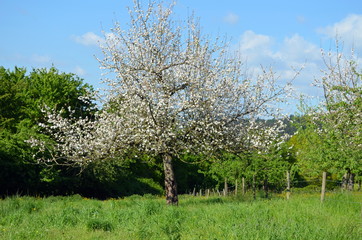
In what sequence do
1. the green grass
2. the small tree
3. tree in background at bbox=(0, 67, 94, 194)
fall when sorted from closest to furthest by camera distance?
the green grass → the small tree → tree in background at bbox=(0, 67, 94, 194)

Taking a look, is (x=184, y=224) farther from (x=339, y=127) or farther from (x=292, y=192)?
(x=292, y=192)

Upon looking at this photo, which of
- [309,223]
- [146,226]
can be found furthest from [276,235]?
[146,226]

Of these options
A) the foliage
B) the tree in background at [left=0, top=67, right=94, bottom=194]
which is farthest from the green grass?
the tree in background at [left=0, top=67, right=94, bottom=194]

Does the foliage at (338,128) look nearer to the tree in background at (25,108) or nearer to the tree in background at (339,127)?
the tree in background at (339,127)

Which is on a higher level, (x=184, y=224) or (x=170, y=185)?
(x=170, y=185)

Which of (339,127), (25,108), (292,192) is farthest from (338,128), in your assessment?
(25,108)

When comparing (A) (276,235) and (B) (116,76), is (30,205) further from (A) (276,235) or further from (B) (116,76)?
(A) (276,235)

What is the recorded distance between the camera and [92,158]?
61.4 ft

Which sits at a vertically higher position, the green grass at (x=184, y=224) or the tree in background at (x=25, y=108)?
the tree in background at (x=25, y=108)

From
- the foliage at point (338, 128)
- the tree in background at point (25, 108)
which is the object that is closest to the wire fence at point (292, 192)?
the foliage at point (338, 128)

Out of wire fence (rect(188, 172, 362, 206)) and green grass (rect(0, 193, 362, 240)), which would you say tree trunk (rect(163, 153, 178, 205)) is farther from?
wire fence (rect(188, 172, 362, 206))

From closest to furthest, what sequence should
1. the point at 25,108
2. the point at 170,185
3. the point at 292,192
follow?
the point at 170,185
the point at 292,192
the point at 25,108

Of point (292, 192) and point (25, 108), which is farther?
point (25, 108)

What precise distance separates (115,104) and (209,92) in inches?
176
